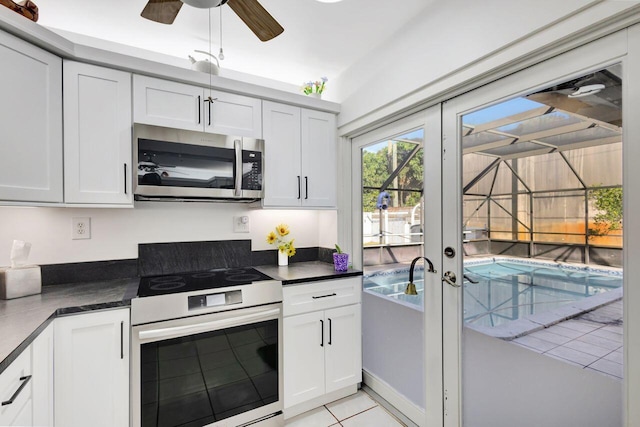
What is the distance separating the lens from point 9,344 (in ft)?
3.39

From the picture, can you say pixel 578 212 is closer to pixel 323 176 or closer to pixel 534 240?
pixel 534 240

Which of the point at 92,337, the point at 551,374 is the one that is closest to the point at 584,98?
the point at 551,374

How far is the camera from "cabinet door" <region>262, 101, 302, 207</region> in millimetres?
2271

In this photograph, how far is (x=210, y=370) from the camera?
1.74 meters

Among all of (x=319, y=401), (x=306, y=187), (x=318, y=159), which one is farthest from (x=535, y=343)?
(x=318, y=159)

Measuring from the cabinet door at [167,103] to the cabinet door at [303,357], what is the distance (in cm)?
148

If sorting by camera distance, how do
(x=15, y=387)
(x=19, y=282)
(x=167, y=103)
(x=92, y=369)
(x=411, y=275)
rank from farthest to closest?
1. (x=167, y=103)
2. (x=411, y=275)
3. (x=19, y=282)
4. (x=92, y=369)
5. (x=15, y=387)

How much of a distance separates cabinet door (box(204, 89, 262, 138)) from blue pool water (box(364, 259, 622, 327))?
1.72 metres

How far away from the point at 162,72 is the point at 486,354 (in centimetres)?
249

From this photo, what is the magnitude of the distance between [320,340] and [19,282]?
5.79 feet

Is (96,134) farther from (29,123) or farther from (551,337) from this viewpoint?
(551,337)

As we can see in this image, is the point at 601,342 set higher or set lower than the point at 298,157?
lower

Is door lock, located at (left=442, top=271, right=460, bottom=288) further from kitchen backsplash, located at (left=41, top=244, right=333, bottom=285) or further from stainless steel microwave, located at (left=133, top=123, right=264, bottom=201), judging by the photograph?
stainless steel microwave, located at (left=133, top=123, right=264, bottom=201)

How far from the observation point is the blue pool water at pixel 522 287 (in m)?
1.24
